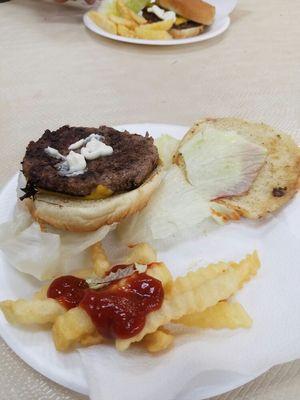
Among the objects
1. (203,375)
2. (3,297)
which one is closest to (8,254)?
(3,297)

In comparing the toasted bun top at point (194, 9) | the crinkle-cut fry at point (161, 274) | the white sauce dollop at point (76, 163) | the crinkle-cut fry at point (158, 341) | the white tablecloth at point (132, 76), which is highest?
the toasted bun top at point (194, 9)

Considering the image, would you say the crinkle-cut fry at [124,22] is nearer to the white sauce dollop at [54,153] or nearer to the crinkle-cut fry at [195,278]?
the white sauce dollop at [54,153]

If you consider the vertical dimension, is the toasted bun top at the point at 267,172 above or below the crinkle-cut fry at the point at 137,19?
above

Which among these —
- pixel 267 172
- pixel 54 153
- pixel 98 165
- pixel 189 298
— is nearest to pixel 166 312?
pixel 189 298

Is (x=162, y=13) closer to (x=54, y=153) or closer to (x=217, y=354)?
(x=54, y=153)

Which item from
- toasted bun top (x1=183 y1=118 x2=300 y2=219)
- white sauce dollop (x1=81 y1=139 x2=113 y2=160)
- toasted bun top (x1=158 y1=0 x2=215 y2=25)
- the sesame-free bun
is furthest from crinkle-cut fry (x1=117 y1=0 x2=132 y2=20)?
the sesame-free bun

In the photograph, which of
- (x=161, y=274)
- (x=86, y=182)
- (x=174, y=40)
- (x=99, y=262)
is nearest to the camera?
(x=161, y=274)

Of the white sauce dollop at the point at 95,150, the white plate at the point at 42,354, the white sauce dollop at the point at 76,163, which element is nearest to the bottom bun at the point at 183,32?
the white sauce dollop at the point at 95,150

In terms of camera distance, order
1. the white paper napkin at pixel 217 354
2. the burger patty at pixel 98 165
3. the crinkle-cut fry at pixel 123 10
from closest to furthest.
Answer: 1. the white paper napkin at pixel 217 354
2. the burger patty at pixel 98 165
3. the crinkle-cut fry at pixel 123 10
